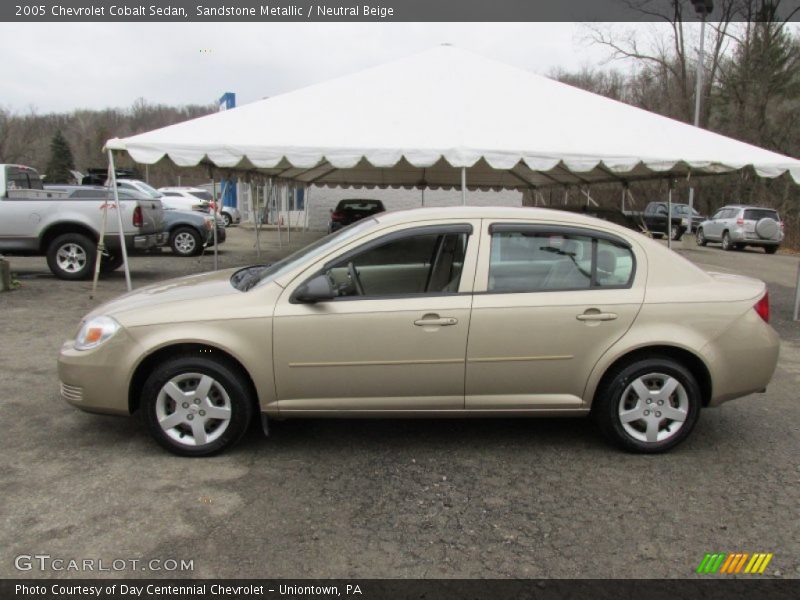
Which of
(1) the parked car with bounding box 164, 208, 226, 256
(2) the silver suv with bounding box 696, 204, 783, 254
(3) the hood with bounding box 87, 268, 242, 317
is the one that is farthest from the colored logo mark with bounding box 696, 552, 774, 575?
(2) the silver suv with bounding box 696, 204, 783, 254

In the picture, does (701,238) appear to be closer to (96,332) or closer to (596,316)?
(596,316)

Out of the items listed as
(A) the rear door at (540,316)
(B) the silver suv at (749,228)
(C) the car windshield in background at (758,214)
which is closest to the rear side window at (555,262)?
(A) the rear door at (540,316)

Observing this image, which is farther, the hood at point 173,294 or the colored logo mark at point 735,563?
the hood at point 173,294

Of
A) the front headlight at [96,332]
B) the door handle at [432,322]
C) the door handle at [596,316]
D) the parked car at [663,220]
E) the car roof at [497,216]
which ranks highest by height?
the parked car at [663,220]

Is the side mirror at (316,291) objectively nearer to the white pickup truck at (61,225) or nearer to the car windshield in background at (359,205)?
the white pickup truck at (61,225)

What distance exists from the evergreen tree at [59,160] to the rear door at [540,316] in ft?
232

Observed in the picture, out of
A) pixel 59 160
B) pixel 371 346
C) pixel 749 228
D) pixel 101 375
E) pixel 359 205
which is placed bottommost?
pixel 101 375

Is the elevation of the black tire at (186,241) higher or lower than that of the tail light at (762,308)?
higher

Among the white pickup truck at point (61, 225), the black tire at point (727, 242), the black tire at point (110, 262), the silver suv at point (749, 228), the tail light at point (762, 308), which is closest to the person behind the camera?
the tail light at point (762, 308)

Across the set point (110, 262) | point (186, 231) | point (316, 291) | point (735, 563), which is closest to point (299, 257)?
point (316, 291)

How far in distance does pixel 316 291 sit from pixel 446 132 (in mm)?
5106

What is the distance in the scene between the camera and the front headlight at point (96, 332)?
12.8 feet

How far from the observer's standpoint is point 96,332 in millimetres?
3926

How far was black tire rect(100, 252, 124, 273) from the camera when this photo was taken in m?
11.7
